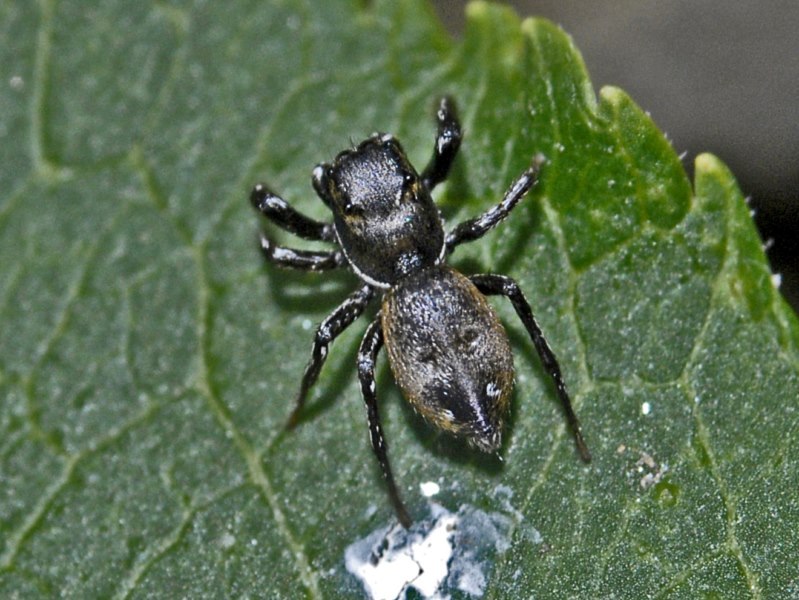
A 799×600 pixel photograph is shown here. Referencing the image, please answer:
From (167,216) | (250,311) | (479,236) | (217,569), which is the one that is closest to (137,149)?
(167,216)

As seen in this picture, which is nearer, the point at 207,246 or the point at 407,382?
the point at 407,382

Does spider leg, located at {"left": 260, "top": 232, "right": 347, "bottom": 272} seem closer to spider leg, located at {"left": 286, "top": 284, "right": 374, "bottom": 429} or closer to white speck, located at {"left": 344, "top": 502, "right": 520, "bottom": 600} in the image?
spider leg, located at {"left": 286, "top": 284, "right": 374, "bottom": 429}

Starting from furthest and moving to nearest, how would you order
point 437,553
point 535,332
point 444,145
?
point 444,145
point 535,332
point 437,553

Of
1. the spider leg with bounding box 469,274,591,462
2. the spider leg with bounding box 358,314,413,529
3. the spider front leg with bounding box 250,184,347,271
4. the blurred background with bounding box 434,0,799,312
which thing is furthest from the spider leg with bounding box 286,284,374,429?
the blurred background with bounding box 434,0,799,312

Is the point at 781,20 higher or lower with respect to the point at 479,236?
higher

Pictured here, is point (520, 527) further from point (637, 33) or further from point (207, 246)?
point (637, 33)

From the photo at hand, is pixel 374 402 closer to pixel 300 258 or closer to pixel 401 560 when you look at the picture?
pixel 401 560

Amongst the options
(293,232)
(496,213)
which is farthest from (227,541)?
(496,213)
